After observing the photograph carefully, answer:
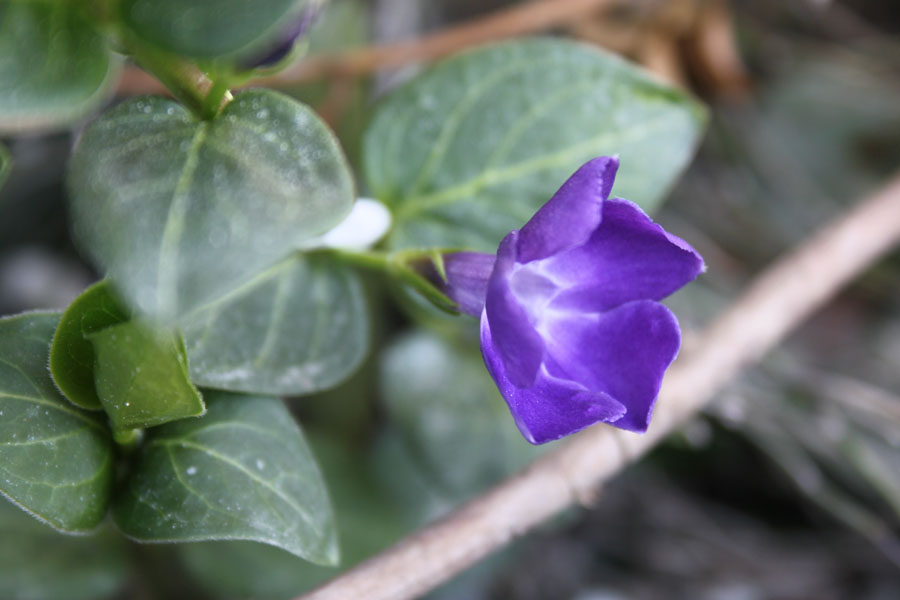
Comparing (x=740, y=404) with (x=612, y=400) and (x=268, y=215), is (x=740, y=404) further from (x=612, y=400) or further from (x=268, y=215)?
(x=268, y=215)

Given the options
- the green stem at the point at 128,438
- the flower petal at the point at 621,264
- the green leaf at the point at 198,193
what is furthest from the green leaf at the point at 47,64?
the flower petal at the point at 621,264

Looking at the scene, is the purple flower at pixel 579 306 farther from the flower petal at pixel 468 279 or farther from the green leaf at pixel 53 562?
the green leaf at pixel 53 562

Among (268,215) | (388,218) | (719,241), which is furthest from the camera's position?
(719,241)

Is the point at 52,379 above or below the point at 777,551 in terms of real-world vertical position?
above

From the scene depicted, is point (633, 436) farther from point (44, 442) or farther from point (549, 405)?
point (44, 442)

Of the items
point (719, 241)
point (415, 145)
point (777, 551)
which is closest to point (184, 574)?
point (415, 145)

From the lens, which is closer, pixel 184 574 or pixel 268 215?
pixel 268 215

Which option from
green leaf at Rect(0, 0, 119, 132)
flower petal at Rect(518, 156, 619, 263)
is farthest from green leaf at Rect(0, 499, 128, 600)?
flower petal at Rect(518, 156, 619, 263)
